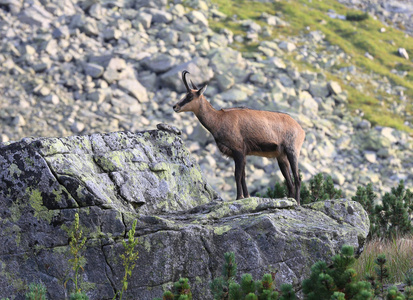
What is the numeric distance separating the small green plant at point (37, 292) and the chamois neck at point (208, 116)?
5290 millimetres

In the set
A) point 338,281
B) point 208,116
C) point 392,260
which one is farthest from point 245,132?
point 338,281

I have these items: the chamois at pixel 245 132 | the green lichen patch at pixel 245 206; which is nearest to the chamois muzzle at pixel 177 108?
the chamois at pixel 245 132

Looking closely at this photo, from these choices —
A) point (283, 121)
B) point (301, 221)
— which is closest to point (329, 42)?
point (283, 121)

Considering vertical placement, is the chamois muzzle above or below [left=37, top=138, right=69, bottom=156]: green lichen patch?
below

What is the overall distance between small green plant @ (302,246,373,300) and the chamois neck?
5.77 m

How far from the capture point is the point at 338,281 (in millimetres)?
6027

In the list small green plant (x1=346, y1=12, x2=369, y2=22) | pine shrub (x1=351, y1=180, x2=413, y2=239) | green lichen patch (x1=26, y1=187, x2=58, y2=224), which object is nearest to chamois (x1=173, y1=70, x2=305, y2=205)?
pine shrub (x1=351, y1=180, x2=413, y2=239)

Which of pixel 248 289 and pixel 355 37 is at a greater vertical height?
pixel 248 289

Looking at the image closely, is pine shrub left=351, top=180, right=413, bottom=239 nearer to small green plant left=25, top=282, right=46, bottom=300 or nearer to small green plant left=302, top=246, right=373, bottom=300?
small green plant left=302, top=246, right=373, bottom=300

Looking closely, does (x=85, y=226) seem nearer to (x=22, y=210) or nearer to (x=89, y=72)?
(x=22, y=210)

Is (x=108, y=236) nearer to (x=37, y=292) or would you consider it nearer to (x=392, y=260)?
(x=37, y=292)

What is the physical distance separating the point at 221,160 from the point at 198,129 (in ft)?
8.38

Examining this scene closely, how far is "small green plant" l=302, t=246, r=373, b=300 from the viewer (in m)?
5.91

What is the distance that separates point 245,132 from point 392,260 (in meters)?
3.72
